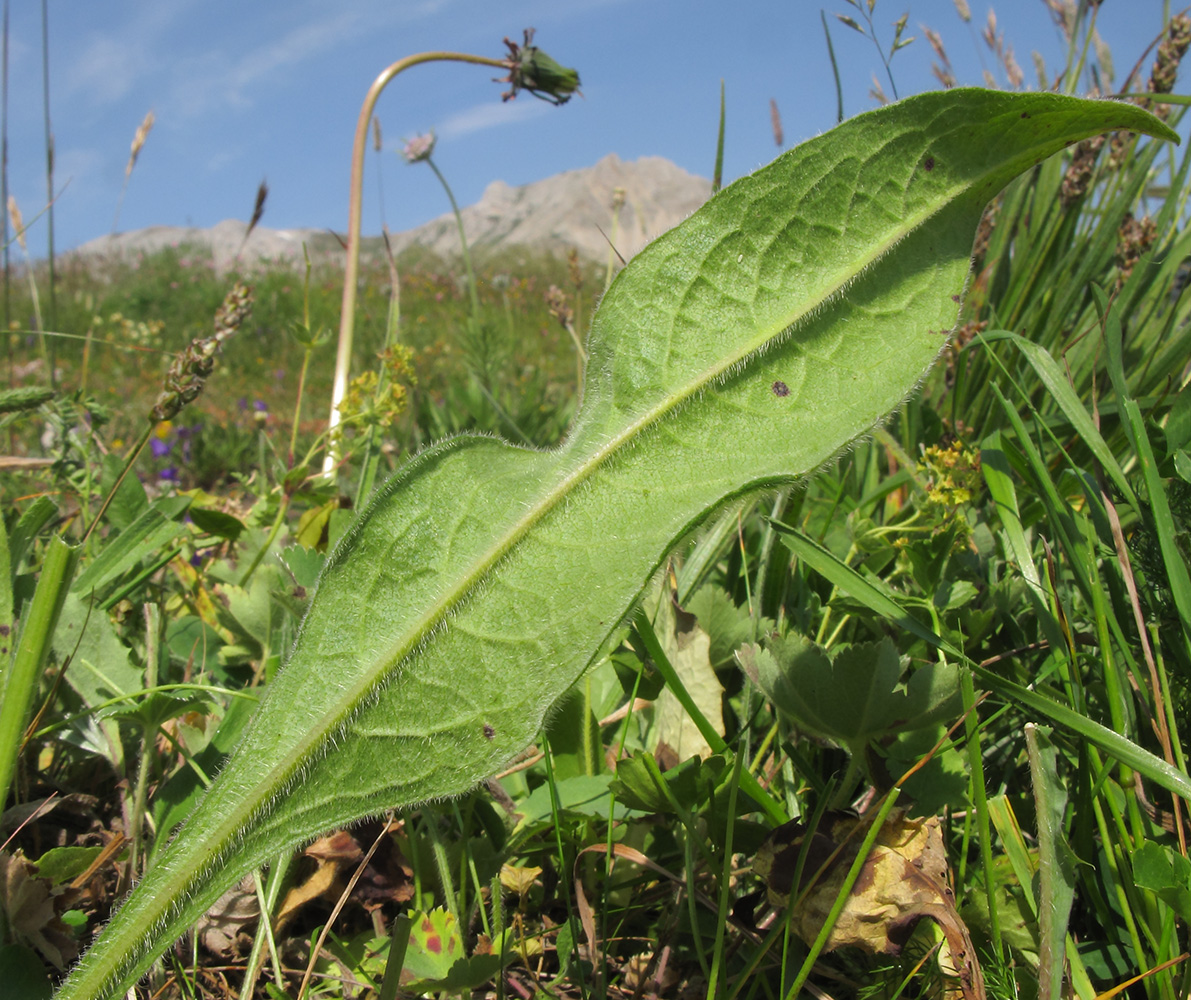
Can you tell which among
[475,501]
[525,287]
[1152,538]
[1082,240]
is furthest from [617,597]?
[525,287]

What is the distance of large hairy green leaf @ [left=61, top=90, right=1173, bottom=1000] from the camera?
0.76 metres

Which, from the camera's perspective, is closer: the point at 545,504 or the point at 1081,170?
the point at 545,504

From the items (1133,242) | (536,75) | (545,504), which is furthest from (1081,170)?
(545,504)

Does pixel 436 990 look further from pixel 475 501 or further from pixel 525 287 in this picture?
pixel 525 287

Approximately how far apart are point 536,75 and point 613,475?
173 cm

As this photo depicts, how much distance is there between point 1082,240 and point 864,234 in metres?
1.52

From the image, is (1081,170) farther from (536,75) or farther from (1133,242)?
(536,75)

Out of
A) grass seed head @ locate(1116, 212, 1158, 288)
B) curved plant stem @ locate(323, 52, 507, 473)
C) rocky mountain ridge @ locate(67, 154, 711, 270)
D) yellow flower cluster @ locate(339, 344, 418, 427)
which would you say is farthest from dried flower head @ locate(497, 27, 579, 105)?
rocky mountain ridge @ locate(67, 154, 711, 270)

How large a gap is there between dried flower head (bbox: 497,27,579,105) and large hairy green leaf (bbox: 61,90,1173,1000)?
1538mm

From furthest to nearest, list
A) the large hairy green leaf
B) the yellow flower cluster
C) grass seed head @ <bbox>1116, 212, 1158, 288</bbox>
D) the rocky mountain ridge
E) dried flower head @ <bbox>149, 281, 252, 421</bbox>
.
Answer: the rocky mountain ridge → grass seed head @ <bbox>1116, 212, 1158, 288</bbox> → the yellow flower cluster → dried flower head @ <bbox>149, 281, 252, 421</bbox> → the large hairy green leaf

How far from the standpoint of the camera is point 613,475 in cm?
86

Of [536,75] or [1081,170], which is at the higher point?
[536,75]

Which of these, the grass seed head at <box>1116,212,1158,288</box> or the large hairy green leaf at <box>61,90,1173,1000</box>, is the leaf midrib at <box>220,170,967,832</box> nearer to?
the large hairy green leaf at <box>61,90,1173,1000</box>

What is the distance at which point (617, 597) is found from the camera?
75cm
